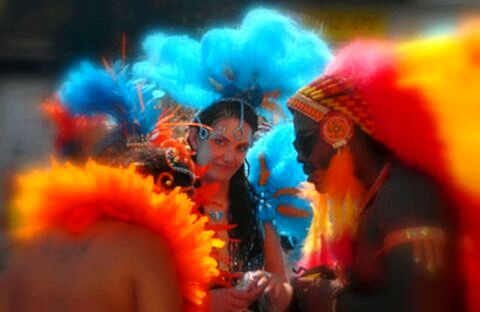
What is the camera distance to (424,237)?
232 centimetres

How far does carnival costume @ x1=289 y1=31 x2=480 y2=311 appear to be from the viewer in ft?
7.63

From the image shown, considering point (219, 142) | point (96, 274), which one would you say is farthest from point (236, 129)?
point (96, 274)

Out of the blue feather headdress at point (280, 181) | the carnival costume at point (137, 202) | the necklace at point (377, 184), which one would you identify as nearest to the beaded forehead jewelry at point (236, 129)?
the blue feather headdress at point (280, 181)

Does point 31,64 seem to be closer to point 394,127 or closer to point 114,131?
point 114,131

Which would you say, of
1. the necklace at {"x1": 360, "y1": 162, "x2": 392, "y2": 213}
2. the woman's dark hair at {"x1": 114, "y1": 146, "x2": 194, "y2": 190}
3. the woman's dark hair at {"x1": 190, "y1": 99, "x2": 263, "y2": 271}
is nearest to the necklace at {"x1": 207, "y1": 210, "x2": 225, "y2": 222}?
the woman's dark hair at {"x1": 190, "y1": 99, "x2": 263, "y2": 271}

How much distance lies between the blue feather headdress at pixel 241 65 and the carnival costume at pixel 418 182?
71 centimetres

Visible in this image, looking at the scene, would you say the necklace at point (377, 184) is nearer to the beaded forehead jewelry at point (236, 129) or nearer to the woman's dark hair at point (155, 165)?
the woman's dark hair at point (155, 165)

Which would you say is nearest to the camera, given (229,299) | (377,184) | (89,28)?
(377,184)

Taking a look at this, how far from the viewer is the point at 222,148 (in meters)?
3.30

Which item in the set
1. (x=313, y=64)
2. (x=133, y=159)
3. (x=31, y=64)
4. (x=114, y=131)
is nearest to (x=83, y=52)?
(x=31, y=64)

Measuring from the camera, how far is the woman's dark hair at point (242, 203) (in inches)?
131

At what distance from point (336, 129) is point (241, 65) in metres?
0.76

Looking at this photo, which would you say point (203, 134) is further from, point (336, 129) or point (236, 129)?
point (336, 129)

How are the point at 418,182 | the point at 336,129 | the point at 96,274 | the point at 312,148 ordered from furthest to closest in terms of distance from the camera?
A: the point at 312,148
the point at 336,129
the point at 418,182
the point at 96,274
